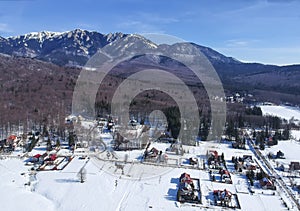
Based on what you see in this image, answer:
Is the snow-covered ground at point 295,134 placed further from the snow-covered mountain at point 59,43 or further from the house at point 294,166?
the snow-covered mountain at point 59,43

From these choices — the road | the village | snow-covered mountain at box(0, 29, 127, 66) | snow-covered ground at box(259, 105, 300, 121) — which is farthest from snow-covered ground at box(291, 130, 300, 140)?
snow-covered mountain at box(0, 29, 127, 66)

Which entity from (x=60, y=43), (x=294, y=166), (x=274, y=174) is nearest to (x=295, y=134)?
(x=294, y=166)

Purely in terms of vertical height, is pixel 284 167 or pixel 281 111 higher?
pixel 281 111

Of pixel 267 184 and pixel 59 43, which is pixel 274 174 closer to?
pixel 267 184

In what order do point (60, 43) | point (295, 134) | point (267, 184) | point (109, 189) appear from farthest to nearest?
point (60, 43)
point (295, 134)
point (267, 184)
point (109, 189)

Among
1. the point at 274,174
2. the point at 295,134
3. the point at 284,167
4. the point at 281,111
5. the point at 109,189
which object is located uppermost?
the point at 281,111

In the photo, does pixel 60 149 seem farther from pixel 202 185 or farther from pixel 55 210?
pixel 202 185
